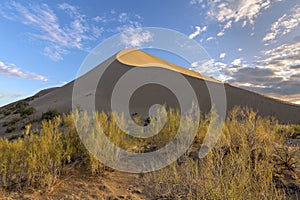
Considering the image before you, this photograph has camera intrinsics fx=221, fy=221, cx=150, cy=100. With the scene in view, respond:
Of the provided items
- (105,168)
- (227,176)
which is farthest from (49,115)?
(227,176)

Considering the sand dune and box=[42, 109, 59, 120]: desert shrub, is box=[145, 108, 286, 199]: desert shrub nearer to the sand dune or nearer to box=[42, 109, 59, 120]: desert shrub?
box=[42, 109, 59, 120]: desert shrub

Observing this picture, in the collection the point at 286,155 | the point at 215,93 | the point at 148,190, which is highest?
the point at 215,93

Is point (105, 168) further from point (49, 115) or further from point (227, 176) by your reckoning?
point (49, 115)

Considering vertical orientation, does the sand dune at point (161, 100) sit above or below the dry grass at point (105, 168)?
above

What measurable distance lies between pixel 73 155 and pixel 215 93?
80.2ft

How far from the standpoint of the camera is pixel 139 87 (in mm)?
27234

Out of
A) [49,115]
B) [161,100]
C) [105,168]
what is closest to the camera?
[105,168]

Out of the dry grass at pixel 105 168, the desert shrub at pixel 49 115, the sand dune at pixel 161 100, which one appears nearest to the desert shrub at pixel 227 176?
the dry grass at pixel 105 168

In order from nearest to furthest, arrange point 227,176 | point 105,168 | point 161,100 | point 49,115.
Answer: point 227,176, point 105,168, point 49,115, point 161,100

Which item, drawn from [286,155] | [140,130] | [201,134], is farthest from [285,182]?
[140,130]

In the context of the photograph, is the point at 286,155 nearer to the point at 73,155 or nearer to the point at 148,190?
the point at 148,190

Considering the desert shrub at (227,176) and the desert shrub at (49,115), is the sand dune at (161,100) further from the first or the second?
the desert shrub at (227,176)

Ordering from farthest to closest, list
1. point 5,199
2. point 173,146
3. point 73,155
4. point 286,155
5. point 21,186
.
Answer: point 173,146 < point 73,155 < point 286,155 < point 21,186 < point 5,199

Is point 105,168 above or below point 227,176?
below
